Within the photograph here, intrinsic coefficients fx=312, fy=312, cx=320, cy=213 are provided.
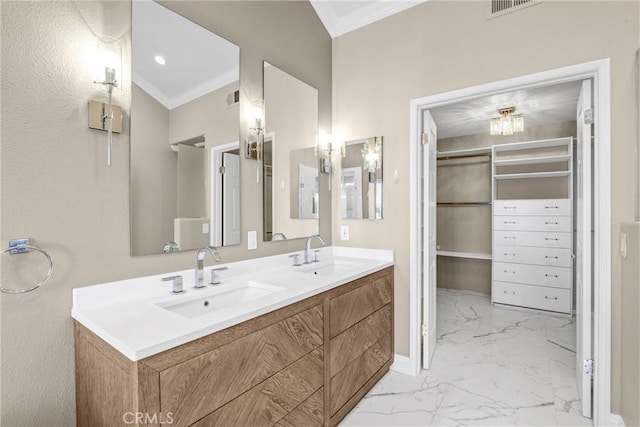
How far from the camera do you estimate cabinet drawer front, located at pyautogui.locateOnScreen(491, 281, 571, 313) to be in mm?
3756

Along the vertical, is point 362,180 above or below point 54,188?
above

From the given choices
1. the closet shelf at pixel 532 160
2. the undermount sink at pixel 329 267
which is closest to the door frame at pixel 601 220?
the undermount sink at pixel 329 267

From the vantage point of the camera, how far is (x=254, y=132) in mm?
2111

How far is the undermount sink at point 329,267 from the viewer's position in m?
2.27

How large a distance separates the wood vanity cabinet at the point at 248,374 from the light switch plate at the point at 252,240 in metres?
0.66

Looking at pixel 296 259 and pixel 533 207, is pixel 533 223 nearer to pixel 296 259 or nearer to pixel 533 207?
pixel 533 207

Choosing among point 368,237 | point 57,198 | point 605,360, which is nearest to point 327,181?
point 368,237

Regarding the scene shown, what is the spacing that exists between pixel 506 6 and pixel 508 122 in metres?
1.74

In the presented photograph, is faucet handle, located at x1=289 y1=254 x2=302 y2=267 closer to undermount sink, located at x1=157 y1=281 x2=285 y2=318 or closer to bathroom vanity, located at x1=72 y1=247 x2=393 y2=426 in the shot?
bathroom vanity, located at x1=72 y1=247 x2=393 y2=426

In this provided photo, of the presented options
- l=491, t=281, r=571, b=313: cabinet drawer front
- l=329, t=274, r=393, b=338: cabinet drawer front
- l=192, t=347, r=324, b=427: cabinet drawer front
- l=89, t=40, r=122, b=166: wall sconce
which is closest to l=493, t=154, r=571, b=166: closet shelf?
l=491, t=281, r=571, b=313: cabinet drawer front

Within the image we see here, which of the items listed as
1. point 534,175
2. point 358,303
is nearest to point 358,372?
point 358,303

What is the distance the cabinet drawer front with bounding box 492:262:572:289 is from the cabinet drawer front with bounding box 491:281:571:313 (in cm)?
6

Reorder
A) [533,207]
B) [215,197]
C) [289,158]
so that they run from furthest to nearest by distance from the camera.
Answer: [533,207]
[289,158]
[215,197]

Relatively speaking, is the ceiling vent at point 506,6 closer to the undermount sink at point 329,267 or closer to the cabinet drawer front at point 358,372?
the undermount sink at point 329,267
